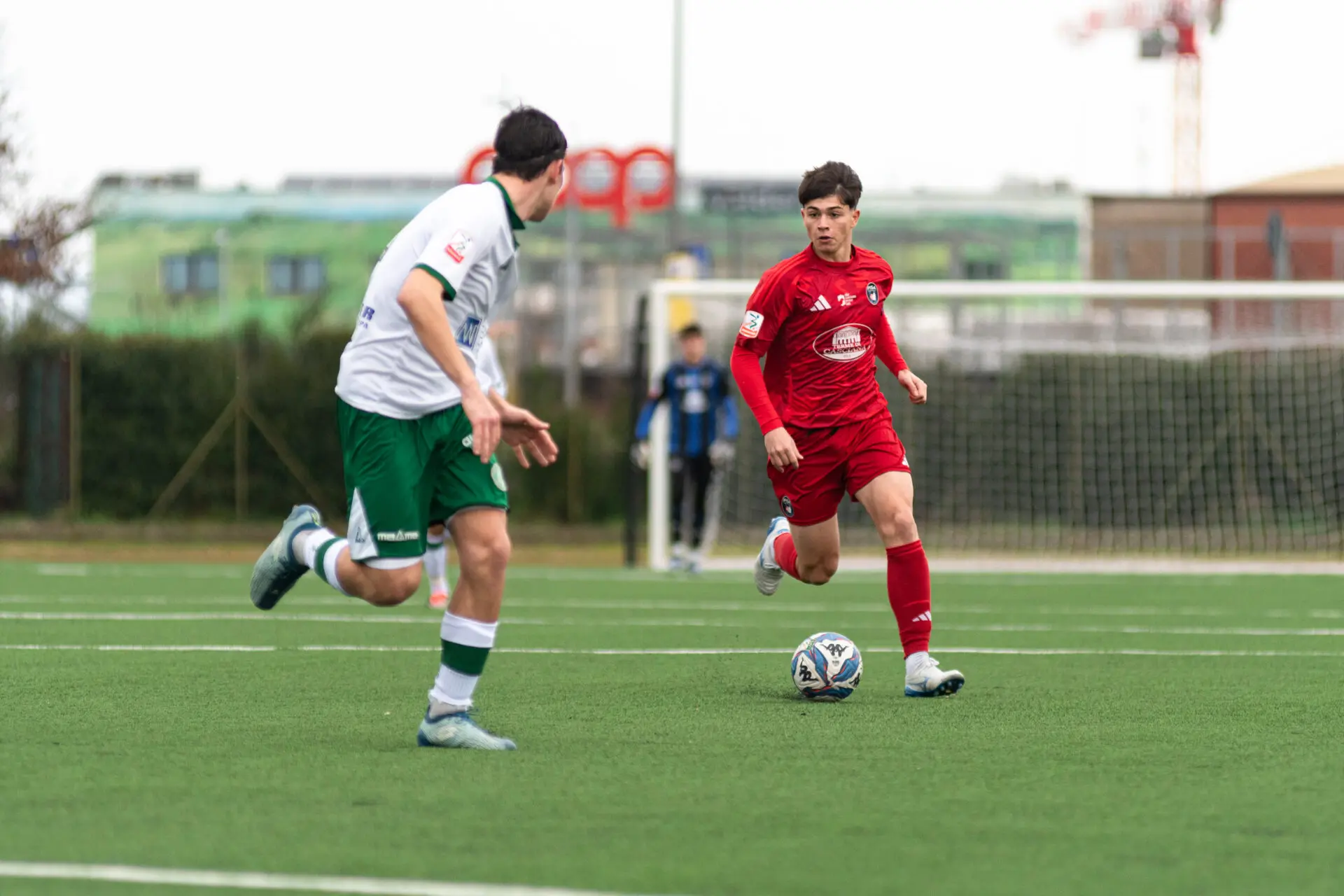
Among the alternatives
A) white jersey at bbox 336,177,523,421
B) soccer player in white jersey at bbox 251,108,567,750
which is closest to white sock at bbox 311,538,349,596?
soccer player in white jersey at bbox 251,108,567,750

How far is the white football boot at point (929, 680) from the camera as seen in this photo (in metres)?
7.25

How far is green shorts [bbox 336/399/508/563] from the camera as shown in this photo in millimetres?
5707

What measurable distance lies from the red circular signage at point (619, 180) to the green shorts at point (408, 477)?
29750 mm

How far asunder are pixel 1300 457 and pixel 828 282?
43.6 ft

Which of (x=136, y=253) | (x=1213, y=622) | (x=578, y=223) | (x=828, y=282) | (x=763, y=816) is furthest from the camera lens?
(x=136, y=253)

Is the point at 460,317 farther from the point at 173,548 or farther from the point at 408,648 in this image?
the point at 173,548

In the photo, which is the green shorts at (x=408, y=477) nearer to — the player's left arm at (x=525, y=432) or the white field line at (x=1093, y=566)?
the player's left arm at (x=525, y=432)

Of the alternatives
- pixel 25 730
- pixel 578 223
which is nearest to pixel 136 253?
pixel 578 223

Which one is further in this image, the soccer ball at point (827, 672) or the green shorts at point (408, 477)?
the soccer ball at point (827, 672)

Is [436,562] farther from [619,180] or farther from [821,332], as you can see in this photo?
[619,180]

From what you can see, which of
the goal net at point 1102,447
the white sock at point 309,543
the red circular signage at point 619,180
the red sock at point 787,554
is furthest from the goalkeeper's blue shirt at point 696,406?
the red circular signage at point 619,180

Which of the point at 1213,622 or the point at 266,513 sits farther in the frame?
the point at 266,513

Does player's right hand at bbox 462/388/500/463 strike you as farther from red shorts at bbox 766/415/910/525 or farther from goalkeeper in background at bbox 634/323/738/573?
goalkeeper in background at bbox 634/323/738/573

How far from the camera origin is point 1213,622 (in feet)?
37.3
